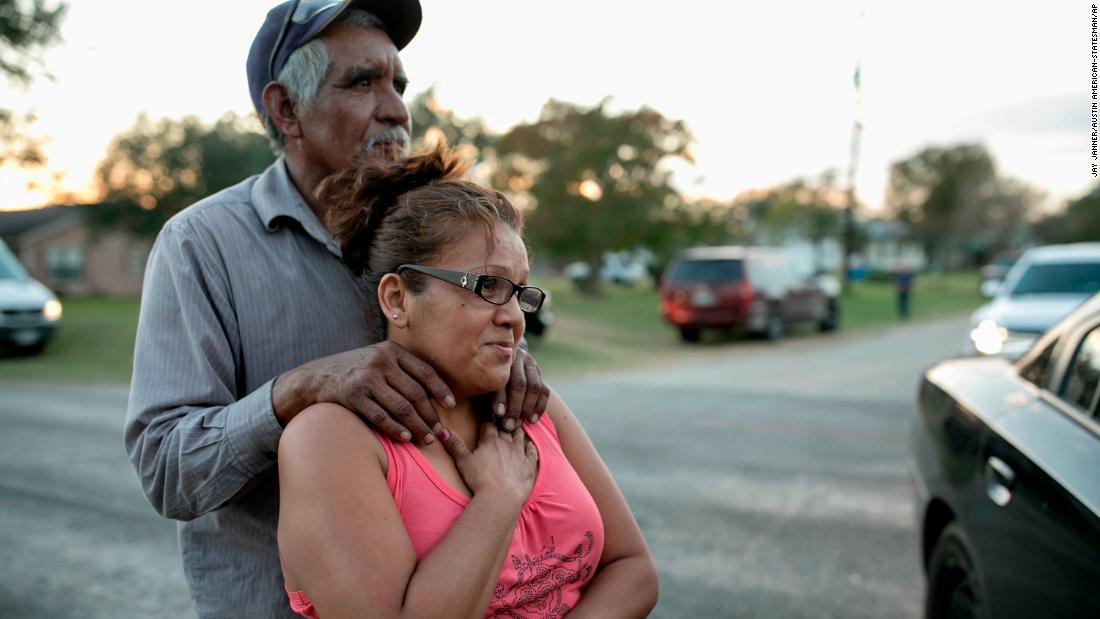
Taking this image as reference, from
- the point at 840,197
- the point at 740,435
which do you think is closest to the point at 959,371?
the point at 740,435

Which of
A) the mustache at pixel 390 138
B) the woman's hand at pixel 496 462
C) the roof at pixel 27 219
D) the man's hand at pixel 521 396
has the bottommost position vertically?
the roof at pixel 27 219

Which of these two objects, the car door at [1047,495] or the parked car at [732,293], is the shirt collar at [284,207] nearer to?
the car door at [1047,495]

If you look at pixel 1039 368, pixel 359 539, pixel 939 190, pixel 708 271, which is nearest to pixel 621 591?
pixel 359 539

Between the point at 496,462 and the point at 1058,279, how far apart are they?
10.7 meters

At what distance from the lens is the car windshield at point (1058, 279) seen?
1059 centimetres

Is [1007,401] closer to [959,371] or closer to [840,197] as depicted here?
[959,371]

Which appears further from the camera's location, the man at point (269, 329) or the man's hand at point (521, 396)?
the man's hand at point (521, 396)

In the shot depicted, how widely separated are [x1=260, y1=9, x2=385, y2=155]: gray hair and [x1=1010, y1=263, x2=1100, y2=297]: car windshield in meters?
10.4

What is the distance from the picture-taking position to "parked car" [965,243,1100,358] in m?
9.75

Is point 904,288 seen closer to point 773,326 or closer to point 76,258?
point 773,326

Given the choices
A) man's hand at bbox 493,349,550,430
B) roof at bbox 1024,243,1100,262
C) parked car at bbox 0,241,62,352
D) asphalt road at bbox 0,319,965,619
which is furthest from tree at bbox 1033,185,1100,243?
man's hand at bbox 493,349,550,430

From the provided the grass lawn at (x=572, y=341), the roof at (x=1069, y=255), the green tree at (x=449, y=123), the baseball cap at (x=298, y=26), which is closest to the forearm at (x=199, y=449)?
the baseball cap at (x=298, y=26)

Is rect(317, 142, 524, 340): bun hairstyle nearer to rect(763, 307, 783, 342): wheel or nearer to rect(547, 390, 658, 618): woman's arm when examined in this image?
→ rect(547, 390, 658, 618): woman's arm

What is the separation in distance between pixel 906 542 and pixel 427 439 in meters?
4.49
